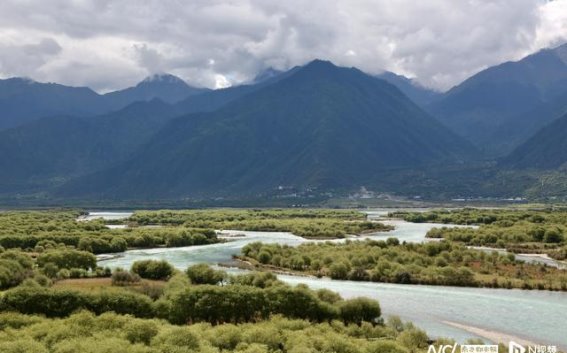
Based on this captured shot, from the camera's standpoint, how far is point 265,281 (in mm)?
89250

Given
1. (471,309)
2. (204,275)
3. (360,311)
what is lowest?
(471,309)

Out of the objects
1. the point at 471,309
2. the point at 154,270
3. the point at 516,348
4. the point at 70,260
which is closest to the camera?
the point at 516,348

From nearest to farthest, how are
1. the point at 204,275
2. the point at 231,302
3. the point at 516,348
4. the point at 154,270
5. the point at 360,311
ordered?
the point at 516,348, the point at 360,311, the point at 231,302, the point at 204,275, the point at 154,270

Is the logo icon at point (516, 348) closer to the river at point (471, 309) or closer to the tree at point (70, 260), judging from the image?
the river at point (471, 309)

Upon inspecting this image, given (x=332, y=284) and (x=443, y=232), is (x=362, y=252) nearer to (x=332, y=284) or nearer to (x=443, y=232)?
(x=332, y=284)

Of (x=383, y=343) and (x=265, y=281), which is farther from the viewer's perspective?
(x=265, y=281)

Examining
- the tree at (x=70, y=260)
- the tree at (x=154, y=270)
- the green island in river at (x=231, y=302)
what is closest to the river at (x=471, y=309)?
the green island in river at (x=231, y=302)

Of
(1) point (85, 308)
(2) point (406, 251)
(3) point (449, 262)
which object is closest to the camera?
(1) point (85, 308)

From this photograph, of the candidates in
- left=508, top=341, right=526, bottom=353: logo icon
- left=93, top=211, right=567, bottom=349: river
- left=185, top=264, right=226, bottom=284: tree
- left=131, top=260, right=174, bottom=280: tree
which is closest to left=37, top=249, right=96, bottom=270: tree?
left=131, top=260, right=174, bottom=280: tree

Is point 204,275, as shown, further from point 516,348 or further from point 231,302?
point 516,348

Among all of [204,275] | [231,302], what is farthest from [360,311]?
[204,275]

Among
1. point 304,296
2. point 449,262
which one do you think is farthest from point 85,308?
point 449,262

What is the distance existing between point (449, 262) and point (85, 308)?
72.2 meters

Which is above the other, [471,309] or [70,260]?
[70,260]
